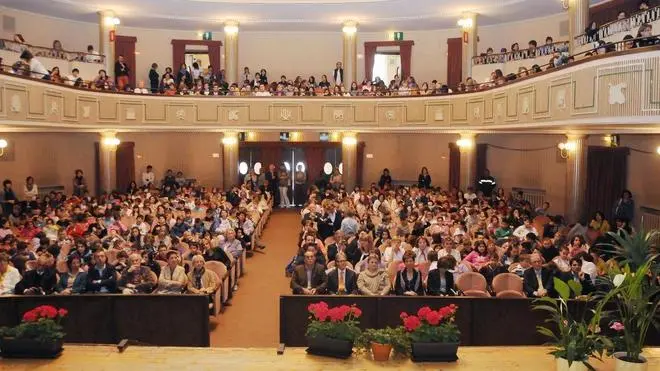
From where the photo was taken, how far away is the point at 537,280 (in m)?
9.80

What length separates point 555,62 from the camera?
48.9 feet

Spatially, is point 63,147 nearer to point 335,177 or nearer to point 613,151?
point 335,177

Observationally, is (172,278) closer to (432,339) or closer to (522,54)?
(432,339)

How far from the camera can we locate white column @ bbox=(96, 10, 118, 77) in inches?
850

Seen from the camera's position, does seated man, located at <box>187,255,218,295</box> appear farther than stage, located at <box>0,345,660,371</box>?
Yes

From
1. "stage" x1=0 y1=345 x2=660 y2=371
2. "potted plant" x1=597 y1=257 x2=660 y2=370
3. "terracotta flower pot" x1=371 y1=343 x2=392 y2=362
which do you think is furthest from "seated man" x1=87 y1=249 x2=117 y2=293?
"potted plant" x1=597 y1=257 x2=660 y2=370

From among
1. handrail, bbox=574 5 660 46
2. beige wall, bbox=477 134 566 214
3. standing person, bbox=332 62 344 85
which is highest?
standing person, bbox=332 62 344 85

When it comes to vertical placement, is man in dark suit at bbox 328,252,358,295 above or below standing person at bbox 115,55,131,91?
below

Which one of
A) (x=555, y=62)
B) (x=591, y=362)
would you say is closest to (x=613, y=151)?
(x=555, y=62)

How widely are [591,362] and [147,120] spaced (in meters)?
17.1

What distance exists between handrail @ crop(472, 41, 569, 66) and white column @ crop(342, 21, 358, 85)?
4.14 m

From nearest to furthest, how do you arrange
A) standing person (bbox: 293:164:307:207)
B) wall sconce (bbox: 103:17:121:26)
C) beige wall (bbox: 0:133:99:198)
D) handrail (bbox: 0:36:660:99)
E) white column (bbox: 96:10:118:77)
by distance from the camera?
handrail (bbox: 0:36:660:99) → beige wall (bbox: 0:133:99:198) → white column (bbox: 96:10:118:77) → wall sconce (bbox: 103:17:121:26) → standing person (bbox: 293:164:307:207)

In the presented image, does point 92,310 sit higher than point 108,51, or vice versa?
point 108,51

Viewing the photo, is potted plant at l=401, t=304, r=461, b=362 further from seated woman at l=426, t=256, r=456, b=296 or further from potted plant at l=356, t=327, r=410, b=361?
seated woman at l=426, t=256, r=456, b=296
